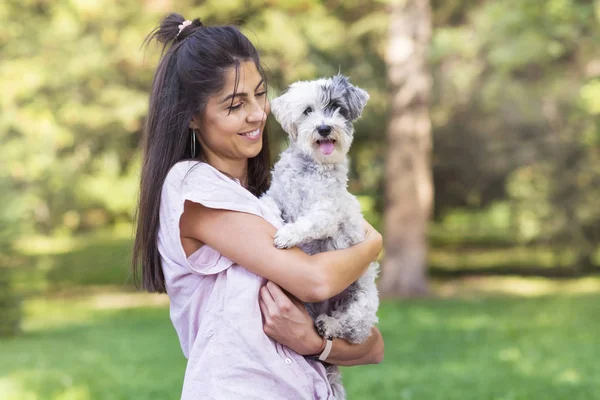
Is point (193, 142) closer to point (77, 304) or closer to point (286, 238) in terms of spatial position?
point (286, 238)

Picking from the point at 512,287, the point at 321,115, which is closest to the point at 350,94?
→ the point at 321,115

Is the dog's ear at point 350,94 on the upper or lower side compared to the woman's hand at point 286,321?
upper

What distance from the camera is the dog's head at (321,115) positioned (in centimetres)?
330

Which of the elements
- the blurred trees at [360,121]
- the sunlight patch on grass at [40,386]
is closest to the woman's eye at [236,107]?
the sunlight patch on grass at [40,386]

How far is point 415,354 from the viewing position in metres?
10.7

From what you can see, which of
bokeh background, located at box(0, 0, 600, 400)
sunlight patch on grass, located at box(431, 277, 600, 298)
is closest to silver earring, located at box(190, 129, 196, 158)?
bokeh background, located at box(0, 0, 600, 400)

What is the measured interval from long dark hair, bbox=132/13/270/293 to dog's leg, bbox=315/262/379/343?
0.61m

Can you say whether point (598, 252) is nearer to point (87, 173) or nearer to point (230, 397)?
point (87, 173)

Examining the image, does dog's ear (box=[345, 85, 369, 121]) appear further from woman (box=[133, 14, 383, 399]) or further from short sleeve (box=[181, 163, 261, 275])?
short sleeve (box=[181, 163, 261, 275])

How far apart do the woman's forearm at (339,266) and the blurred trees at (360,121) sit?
45.2ft

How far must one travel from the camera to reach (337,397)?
3.01 m

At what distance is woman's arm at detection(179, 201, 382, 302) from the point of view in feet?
9.12

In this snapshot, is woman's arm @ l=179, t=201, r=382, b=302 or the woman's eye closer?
woman's arm @ l=179, t=201, r=382, b=302

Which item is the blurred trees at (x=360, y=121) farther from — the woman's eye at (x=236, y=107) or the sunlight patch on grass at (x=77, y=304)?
the woman's eye at (x=236, y=107)
